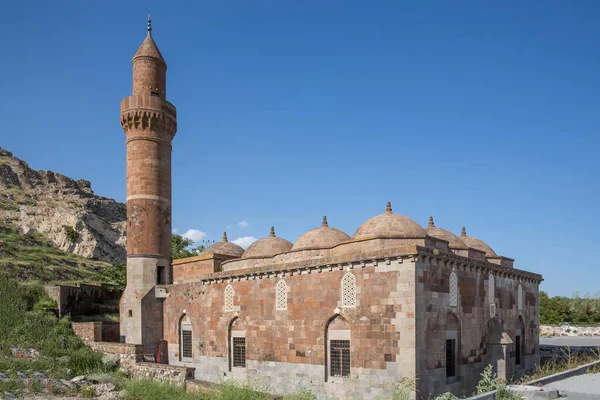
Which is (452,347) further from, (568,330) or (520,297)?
(568,330)

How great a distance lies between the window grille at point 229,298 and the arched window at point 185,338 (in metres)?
2.95

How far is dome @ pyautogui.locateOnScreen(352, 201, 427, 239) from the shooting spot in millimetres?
17408

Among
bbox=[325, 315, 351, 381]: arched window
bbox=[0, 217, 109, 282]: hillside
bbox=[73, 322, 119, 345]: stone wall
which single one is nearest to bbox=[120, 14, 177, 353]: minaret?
bbox=[73, 322, 119, 345]: stone wall

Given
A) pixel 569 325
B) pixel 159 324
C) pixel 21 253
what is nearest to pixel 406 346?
pixel 159 324

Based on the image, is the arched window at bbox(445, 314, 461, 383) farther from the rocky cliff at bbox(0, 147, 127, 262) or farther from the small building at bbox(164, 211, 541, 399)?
the rocky cliff at bbox(0, 147, 127, 262)

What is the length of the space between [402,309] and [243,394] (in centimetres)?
508

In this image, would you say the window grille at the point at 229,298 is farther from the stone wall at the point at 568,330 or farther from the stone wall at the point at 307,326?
the stone wall at the point at 568,330

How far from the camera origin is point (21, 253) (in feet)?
143

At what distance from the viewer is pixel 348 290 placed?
55.7ft

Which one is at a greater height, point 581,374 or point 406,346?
point 406,346

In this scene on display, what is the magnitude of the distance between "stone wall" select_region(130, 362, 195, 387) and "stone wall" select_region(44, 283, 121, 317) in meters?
6.57

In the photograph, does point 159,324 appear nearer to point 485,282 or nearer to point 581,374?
point 485,282

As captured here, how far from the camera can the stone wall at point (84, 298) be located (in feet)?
84.0

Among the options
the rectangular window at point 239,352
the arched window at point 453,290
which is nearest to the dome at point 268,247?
the rectangular window at point 239,352
